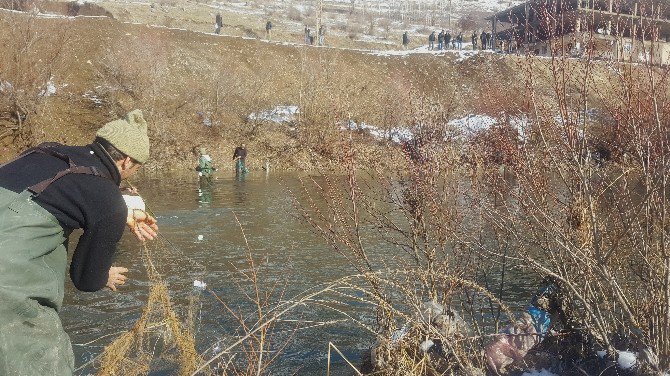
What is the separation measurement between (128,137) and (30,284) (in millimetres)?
926

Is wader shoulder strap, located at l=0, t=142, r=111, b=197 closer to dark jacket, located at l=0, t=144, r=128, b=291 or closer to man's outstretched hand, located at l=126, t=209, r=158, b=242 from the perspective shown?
dark jacket, located at l=0, t=144, r=128, b=291

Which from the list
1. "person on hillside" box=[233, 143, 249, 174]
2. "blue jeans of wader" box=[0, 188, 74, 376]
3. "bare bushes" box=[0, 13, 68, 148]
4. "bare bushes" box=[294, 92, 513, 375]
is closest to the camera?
"blue jeans of wader" box=[0, 188, 74, 376]

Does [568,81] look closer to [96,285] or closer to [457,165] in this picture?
[457,165]

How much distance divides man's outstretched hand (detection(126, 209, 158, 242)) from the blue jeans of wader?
1.97 feet

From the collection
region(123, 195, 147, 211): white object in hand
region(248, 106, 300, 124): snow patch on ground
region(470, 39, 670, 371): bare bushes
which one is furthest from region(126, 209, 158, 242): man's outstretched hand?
region(248, 106, 300, 124): snow patch on ground

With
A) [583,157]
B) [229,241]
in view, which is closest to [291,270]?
[229,241]

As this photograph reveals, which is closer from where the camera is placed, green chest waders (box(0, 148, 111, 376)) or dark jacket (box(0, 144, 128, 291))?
green chest waders (box(0, 148, 111, 376))

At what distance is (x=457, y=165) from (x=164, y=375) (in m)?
→ 3.99

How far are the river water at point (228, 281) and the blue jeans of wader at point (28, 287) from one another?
1.58m

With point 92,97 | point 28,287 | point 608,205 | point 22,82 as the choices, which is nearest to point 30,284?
point 28,287

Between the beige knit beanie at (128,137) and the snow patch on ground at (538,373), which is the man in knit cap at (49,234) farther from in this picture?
the snow patch on ground at (538,373)

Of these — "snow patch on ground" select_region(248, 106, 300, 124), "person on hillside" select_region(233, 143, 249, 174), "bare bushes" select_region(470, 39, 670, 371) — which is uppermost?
"bare bushes" select_region(470, 39, 670, 371)

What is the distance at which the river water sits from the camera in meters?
7.79

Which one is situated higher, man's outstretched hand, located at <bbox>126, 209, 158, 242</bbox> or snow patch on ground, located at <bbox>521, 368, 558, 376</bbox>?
man's outstretched hand, located at <bbox>126, 209, 158, 242</bbox>
